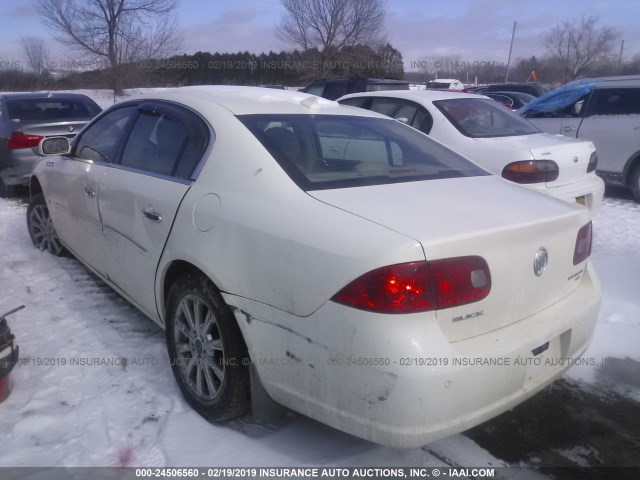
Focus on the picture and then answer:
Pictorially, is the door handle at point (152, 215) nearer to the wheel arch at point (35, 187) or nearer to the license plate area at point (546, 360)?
the license plate area at point (546, 360)

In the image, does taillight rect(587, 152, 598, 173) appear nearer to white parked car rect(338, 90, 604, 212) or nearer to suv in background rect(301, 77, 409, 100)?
white parked car rect(338, 90, 604, 212)

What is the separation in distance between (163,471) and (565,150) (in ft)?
14.8

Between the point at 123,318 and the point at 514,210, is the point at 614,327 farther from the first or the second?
the point at 123,318

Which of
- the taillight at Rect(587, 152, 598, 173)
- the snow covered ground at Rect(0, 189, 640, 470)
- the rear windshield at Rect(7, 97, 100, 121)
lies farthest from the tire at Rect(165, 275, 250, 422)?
the rear windshield at Rect(7, 97, 100, 121)

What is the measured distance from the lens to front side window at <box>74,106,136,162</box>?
3645mm

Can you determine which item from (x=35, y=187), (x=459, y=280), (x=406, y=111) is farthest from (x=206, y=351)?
(x=406, y=111)

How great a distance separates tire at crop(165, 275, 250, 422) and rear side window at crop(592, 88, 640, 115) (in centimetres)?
732

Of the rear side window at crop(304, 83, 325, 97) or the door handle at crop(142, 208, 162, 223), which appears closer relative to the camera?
the door handle at crop(142, 208, 162, 223)

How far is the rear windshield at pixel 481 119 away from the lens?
18.6 ft

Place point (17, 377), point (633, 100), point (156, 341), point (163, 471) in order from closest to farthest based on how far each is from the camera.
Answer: point (163, 471)
point (17, 377)
point (156, 341)
point (633, 100)

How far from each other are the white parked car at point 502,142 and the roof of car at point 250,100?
2.14 m

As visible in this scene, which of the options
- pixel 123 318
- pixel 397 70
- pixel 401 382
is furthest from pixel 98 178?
pixel 397 70

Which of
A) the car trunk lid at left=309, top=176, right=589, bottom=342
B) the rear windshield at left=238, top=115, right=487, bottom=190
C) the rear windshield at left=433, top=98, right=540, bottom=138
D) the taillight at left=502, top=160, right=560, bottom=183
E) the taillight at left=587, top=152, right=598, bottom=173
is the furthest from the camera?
the rear windshield at left=433, top=98, right=540, bottom=138

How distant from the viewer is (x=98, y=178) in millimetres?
3588
